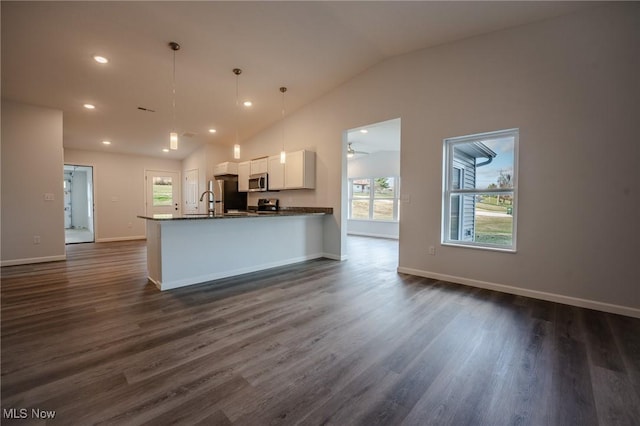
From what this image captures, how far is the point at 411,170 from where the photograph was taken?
13.9 ft

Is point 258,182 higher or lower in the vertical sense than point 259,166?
lower

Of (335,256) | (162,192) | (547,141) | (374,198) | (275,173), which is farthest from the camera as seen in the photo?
(374,198)

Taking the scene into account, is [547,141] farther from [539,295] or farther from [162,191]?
[162,191]

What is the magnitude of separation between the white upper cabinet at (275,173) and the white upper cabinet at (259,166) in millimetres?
195

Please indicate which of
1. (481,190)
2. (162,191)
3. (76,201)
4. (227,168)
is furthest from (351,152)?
(76,201)

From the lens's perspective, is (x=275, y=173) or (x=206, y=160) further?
(x=206, y=160)

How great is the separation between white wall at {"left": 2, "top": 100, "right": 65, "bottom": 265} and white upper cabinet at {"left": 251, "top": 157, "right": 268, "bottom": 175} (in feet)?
11.5

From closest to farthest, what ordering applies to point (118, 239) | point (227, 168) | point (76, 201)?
1. point (227, 168)
2. point (118, 239)
3. point (76, 201)

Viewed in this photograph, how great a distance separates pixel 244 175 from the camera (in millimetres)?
6902

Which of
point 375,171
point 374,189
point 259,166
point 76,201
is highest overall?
point 375,171

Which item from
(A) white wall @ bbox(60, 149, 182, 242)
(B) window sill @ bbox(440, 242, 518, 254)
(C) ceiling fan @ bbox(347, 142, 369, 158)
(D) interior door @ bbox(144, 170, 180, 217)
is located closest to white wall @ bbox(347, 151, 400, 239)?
(C) ceiling fan @ bbox(347, 142, 369, 158)

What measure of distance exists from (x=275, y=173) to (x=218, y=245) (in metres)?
2.50

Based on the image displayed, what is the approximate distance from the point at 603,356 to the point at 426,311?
1270 mm

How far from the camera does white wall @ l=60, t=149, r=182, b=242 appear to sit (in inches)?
296
